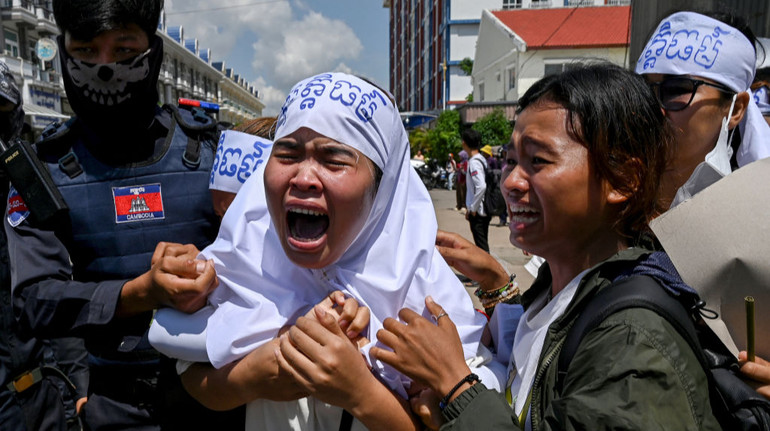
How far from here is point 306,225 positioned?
148 centimetres

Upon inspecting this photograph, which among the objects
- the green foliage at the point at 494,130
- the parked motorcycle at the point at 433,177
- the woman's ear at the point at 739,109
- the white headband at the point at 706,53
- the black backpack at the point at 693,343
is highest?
the white headband at the point at 706,53

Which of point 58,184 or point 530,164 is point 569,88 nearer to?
point 530,164

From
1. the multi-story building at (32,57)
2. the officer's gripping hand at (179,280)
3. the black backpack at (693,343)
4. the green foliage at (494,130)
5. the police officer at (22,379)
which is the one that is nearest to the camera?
the black backpack at (693,343)

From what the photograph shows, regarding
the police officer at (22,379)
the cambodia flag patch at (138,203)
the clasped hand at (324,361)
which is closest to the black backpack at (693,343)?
the clasped hand at (324,361)

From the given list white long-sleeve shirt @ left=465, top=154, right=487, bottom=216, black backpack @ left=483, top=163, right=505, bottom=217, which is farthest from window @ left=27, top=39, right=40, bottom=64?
white long-sleeve shirt @ left=465, top=154, right=487, bottom=216

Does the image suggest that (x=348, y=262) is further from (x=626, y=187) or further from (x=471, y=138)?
(x=471, y=138)

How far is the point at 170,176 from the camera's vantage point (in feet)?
6.84

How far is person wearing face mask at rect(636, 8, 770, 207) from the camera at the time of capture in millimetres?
2148

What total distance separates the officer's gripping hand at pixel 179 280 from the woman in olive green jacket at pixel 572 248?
0.53m

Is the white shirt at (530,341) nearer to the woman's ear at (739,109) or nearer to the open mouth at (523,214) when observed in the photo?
the open mouth at (523,214)

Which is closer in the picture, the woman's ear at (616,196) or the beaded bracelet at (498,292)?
the woman's ear at (616,196)

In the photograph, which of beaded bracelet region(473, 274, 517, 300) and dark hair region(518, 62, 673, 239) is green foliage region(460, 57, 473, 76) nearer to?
beaded bracelet region(473, 274, 517, 300)

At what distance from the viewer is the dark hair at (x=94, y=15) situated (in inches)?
72.6

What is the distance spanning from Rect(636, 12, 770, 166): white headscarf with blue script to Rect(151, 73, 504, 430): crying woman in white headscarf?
1398 millimetres
